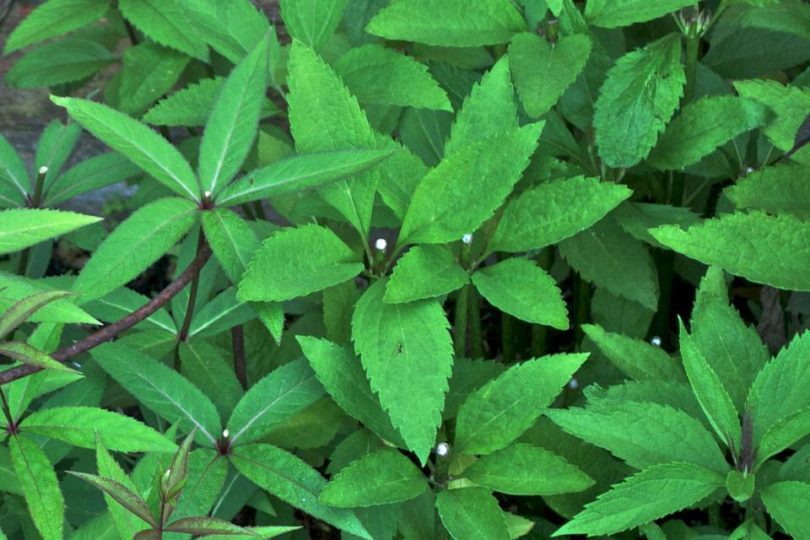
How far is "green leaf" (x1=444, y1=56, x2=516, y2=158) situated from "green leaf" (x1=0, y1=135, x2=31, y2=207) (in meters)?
0.73

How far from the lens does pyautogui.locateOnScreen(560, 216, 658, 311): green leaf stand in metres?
1.64

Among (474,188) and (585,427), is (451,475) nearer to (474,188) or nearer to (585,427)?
(585,427)

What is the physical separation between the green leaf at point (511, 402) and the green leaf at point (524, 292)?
6 cm

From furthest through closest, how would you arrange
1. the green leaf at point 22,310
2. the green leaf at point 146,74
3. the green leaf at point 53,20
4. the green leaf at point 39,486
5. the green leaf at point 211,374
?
the green leaf at point 146,74, the green leaf at point 53,20, the green leaf at point 211,374, the green leaf at point 39,486, the green leaf at point 22,310

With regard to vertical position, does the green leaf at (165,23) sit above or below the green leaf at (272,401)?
above

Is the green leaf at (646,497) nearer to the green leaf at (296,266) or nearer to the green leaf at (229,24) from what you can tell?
the green leaf at (296,266)

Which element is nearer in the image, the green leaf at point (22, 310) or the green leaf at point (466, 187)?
the green leaf at point (22, 310)

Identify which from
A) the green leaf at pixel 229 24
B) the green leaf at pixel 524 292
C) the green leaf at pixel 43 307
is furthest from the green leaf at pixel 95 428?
the green leaf at pixel 229 24

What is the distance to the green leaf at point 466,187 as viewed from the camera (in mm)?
1355

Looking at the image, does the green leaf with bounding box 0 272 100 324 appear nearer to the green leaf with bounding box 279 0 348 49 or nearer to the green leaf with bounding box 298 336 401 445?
the green leaf with bounding box 298 336 401 445

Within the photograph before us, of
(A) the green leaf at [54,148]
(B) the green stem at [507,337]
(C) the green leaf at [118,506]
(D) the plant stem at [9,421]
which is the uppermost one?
(A) the green leaf at [54,148]

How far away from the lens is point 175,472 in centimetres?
100

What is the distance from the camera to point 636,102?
1.54m

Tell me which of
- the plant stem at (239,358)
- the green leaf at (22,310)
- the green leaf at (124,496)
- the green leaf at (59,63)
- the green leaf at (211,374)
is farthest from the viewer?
the green leaf at (59,63)
